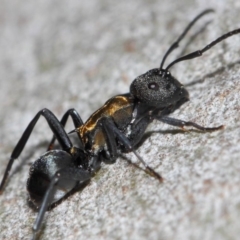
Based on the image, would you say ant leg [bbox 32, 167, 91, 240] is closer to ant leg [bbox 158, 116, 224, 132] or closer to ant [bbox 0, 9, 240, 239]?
ant [bbox 0, 9, 240, 239]

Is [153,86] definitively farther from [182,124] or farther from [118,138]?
[118,138]

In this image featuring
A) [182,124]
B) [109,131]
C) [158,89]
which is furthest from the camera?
[158,89]

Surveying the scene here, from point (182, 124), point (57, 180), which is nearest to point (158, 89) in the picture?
point (182, 124)

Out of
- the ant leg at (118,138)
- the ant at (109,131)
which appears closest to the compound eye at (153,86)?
the ant at (109,131)

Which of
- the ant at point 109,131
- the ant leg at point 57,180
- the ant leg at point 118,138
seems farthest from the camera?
the ant at point 109,131

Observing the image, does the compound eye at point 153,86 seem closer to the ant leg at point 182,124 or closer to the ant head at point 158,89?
the ant head at point 158,89

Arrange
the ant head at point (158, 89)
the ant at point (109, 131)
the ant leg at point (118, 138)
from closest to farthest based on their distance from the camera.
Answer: the ant leg at point (118, 138) → the ant at point (109, 131) → the ant head at point (158, 89)

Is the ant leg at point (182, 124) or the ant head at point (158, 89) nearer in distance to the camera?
the ant leg at point (182, 124)

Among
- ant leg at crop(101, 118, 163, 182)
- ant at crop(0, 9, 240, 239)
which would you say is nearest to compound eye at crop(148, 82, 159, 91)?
ant at crop(0, 9, 240, 239)
